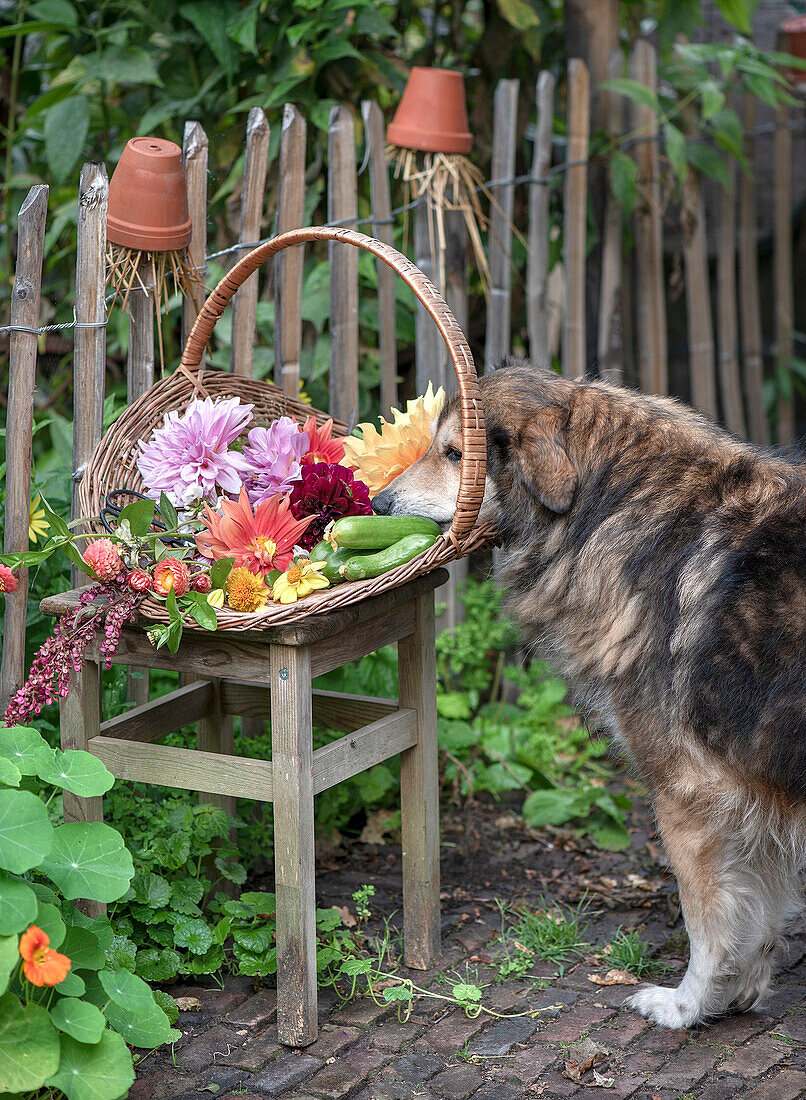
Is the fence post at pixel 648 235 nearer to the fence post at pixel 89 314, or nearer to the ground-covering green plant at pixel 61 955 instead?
the fence post at pixel 89 314

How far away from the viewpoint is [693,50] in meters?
4.32

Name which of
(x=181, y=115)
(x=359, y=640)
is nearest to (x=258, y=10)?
(x=181, y=115)

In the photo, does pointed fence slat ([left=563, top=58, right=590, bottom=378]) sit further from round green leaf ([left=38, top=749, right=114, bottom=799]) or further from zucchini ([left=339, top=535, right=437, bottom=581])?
round green leaf ([left=38, top=749, right=114, bottom=799])

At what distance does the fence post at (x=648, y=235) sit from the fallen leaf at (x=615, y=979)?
8.35ft

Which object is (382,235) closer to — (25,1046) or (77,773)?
(77,773)

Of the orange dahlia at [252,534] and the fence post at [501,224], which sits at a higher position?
the fence post at [501,224]

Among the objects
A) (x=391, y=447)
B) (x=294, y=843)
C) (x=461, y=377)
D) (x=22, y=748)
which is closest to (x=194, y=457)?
(x=391, y=447)

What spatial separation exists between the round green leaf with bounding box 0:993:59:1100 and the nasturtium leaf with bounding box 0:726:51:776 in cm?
44

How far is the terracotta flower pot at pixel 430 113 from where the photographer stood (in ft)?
12.6

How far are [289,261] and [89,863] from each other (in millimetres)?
2052

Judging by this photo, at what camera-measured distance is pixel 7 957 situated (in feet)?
6.23

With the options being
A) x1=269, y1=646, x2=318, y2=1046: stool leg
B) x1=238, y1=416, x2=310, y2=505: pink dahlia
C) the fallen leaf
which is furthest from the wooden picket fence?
the fallen leaf

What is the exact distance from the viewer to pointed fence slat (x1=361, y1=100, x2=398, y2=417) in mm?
3777

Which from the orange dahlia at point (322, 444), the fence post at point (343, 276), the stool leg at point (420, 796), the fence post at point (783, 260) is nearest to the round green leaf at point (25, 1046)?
the stool leg at point (420, 796)
